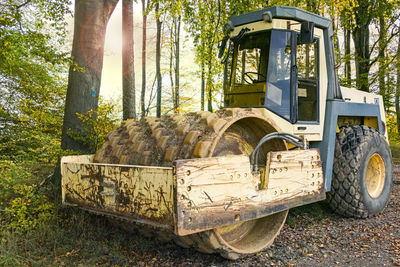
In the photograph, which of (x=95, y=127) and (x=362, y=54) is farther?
(x=362, y=54)

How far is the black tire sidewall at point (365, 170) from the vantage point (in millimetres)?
5129

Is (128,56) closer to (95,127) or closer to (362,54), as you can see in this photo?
(95,127)

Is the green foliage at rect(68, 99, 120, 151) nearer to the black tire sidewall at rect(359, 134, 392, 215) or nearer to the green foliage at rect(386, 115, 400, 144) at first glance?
the black tire sidewall at rect(359, 134, 392, 215)

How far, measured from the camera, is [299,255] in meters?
3.82

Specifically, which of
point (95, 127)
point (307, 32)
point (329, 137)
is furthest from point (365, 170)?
point (95, 127)

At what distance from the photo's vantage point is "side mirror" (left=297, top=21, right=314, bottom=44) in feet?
14.1

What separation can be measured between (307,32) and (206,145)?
7.07 feet

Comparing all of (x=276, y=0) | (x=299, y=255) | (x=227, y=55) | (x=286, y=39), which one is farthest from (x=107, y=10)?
(x=276, y=0)

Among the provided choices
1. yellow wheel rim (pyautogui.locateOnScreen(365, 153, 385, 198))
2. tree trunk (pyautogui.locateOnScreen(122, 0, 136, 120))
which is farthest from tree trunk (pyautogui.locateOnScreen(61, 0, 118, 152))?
yellow wheel rim (pyautogui.locateOnScreen(365, 153, 385, 198))

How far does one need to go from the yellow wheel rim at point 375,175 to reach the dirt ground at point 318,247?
1.37 ft

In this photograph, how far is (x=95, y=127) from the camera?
5.99 meters

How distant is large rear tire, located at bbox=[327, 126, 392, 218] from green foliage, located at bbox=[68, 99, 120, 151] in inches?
143

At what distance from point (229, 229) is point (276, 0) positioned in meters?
9.80

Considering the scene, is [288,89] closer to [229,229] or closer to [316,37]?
[316,37]
